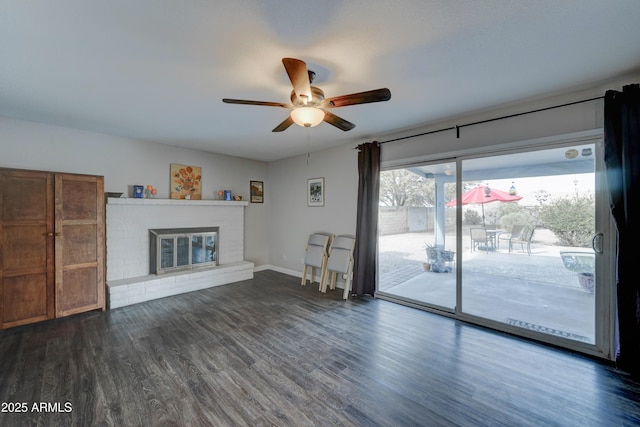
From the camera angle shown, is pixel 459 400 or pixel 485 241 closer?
pixel 459 400

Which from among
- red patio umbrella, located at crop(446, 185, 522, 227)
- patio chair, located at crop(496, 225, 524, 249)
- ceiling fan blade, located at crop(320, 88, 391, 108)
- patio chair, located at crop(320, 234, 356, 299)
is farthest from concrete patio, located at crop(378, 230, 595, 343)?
ceiling fan blade, located at crop(320, 88, 391, 108)

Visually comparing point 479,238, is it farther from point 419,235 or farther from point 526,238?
point 419,235

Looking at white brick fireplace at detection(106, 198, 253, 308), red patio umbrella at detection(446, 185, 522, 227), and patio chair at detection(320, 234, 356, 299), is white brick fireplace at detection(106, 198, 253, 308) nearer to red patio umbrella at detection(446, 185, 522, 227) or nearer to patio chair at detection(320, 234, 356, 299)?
patio chair at detection(320, 234, 356, 299)

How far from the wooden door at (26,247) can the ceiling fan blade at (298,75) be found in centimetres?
331

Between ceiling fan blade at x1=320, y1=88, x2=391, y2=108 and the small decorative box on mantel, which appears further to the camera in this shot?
the small decorative box on mantel

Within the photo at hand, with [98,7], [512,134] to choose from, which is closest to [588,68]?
[512,134]

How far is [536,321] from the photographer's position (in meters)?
2.74

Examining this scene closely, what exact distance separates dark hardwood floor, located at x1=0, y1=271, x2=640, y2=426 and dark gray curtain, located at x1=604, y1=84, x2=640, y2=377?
33cm

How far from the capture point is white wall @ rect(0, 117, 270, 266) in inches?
126

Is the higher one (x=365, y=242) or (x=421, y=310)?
(x=365, y=242)

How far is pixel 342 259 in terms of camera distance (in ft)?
13.5

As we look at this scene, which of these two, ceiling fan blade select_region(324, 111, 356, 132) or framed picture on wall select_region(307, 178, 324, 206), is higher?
ceiling fan blade select_region(324, 111, 356, 132)

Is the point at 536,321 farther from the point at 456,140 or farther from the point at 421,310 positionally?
the point at 456,140

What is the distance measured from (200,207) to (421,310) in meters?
4.05
